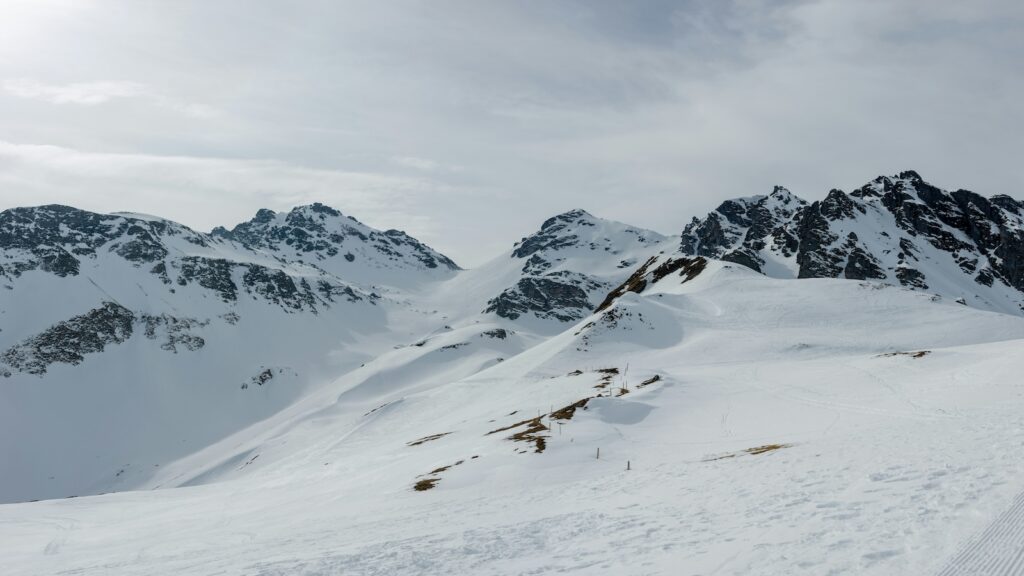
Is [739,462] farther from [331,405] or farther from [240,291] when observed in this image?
[240,291]

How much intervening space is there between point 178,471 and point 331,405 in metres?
26.7

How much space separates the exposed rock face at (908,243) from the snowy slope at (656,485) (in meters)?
67.0

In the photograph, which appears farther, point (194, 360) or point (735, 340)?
point (194, 360)

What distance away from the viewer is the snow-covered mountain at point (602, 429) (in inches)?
453

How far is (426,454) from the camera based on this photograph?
31141 mm

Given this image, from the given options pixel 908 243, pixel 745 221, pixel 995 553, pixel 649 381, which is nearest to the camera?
pixel 995 553

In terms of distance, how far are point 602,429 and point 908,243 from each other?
12596cm

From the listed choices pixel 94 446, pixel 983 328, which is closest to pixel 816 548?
pixel 983 328

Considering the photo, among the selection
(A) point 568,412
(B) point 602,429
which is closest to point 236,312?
(A) point 568,412

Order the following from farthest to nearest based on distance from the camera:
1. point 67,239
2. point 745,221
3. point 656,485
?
1. point 745,221
2. point 67,239
3. point 656,485

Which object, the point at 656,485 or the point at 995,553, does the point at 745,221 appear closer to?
the point at 656,485

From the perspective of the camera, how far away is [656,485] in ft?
55.3

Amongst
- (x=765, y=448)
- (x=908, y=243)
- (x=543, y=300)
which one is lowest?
(x=765, y=448)

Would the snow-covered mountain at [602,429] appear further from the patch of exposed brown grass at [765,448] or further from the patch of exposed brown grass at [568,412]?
the patch of exposed brown grass at [765,448]
